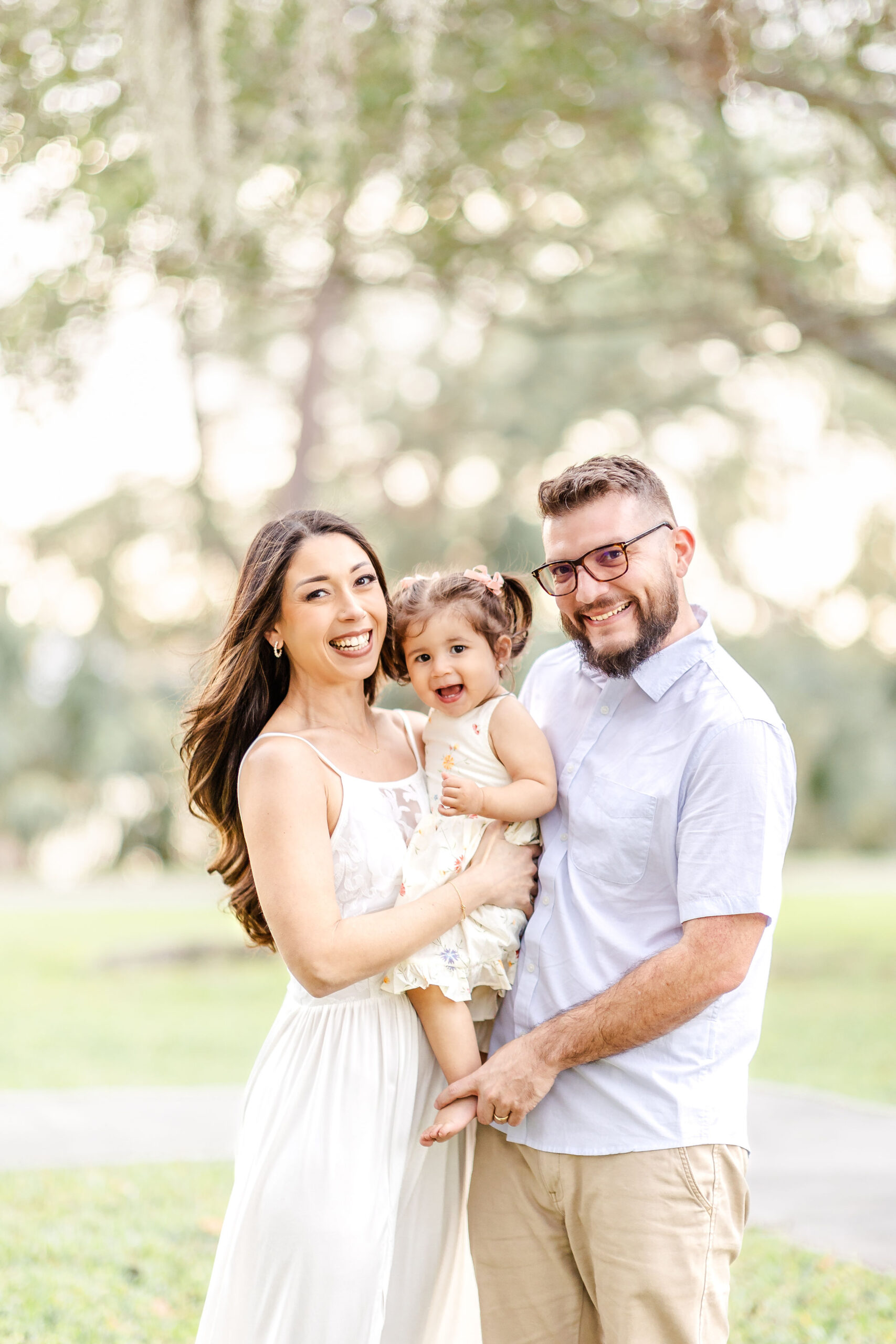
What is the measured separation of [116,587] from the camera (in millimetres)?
13188

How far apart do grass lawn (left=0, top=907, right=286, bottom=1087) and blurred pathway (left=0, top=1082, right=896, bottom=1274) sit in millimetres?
918

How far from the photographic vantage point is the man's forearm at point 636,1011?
7.39 feet

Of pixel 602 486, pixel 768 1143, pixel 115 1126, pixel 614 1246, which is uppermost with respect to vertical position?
pixel 602 486

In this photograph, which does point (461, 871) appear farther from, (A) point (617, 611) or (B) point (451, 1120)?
(A) point (617, 611)

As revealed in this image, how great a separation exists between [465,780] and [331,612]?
1.45 feet

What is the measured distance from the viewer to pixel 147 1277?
4.41 m

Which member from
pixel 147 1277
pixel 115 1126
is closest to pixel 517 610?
pixel 147 1277

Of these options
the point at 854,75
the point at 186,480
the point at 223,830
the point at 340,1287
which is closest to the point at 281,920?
the point at 223,830

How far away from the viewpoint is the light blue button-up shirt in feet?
7.45

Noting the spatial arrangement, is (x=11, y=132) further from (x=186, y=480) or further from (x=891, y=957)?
(x=891, y=957)

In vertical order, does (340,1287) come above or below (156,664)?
below

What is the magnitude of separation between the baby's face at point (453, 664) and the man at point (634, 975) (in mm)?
247

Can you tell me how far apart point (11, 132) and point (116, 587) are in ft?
27.4

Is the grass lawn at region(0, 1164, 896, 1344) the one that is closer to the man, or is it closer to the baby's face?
the man
